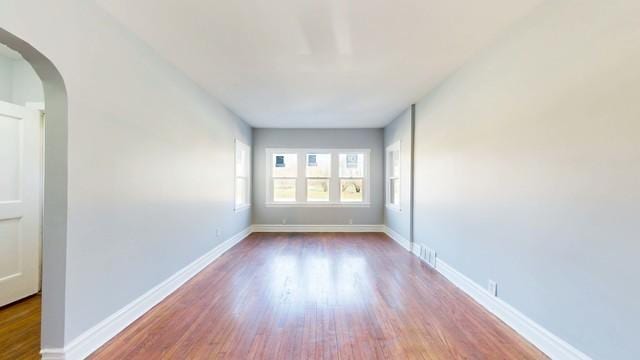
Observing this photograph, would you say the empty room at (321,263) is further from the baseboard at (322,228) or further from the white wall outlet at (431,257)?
the baseboard at (322,228)

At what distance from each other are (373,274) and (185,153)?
283 cm

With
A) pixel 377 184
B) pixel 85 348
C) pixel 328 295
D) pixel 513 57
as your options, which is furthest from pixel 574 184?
pixel 377 184

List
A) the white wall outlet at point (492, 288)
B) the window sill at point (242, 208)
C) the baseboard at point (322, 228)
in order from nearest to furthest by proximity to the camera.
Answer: the white wall outlet at point (492, 288), the window sill at point (242, 208), the baseboard at point (322, 228)

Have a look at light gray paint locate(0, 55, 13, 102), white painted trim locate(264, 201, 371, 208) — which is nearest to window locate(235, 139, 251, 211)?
white painted trim locate(264, 201, 371, 208)

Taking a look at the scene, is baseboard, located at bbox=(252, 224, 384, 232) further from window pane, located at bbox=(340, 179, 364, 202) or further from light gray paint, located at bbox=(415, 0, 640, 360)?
light gray paint, located at bbox=(415, 0, 640, 360)

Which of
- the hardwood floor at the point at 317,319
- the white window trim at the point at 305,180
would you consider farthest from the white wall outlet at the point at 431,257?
the white window trim at the point at 305,180

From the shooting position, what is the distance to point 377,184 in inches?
298

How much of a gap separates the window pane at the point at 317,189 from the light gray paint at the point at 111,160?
3910 millimetres

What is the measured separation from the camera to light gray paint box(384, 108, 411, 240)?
5.45 meters

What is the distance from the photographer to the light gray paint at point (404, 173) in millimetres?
5453

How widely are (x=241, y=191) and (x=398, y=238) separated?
11.3 ft

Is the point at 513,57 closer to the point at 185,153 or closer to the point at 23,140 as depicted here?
the point at 185,153

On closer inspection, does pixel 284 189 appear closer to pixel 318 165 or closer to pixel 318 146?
pixel 318 165

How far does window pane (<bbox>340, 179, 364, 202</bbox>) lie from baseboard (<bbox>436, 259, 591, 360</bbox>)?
414cm
